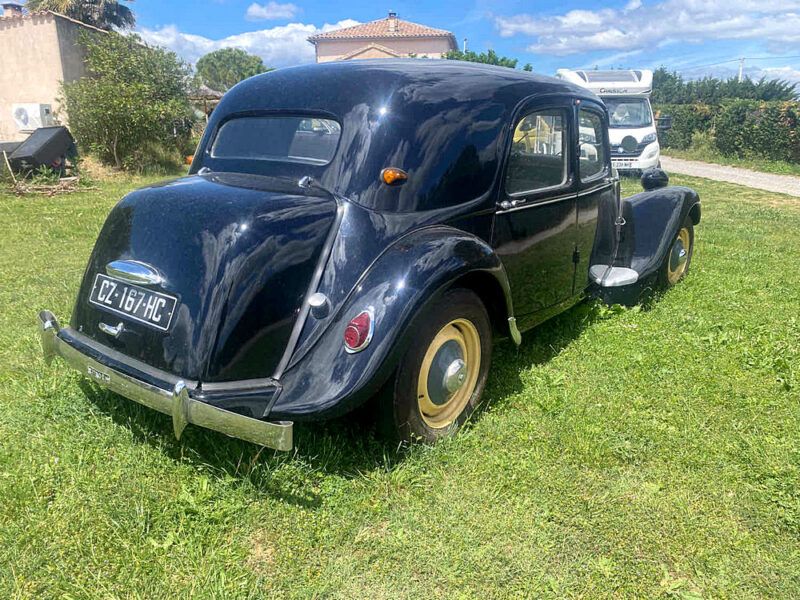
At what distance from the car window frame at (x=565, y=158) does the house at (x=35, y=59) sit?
51.7 ft

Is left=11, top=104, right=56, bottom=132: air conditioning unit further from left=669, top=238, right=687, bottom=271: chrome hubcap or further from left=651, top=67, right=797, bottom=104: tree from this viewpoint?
left=651, top=67, right=797, bottom=104: tree

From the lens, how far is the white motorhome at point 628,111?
12.9 m

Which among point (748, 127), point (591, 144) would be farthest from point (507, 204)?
point (748, 127)

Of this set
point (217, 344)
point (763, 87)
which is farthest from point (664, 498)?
point (763, 87)

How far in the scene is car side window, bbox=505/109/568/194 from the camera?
3.31m

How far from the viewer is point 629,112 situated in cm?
1339

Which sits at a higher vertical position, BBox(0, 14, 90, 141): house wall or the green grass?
BBox(0, 14, 90, 141): house wall

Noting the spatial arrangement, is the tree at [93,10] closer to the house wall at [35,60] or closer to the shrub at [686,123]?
the house wall at [35,60]

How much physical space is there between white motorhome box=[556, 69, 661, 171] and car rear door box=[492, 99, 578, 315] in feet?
32.5

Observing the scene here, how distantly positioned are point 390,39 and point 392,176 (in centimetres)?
5214

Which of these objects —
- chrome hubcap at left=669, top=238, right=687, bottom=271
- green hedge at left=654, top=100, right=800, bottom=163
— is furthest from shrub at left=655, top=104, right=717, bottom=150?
chrome hubcap at left=669, top=238, right=687, bottom=271

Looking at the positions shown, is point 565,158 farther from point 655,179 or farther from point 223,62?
point 223,62

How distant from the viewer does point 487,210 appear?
3111mm

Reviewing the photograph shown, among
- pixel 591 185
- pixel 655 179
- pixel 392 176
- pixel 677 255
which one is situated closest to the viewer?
pixel 392 176
